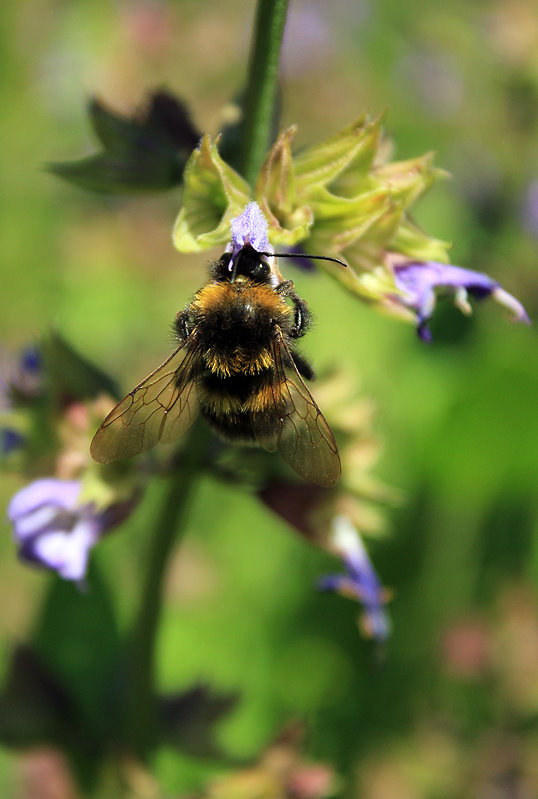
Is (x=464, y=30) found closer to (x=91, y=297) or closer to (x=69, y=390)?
(x=91, y=297)

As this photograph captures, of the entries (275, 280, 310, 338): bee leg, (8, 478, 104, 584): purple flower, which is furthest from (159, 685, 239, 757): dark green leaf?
(275, 280, 310, 338): bee leg

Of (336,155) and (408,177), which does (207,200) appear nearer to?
(336,155)

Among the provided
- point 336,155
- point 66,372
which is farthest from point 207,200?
point 66,372

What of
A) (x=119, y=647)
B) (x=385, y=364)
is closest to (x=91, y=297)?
(x=385, y=364)

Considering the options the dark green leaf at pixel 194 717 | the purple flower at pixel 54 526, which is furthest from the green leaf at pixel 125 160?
the dark green leaf at pixel 194 717

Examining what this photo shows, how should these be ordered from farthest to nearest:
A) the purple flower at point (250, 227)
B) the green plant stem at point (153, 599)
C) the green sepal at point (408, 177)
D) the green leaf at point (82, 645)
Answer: the green leaf at point (82, 645) < the green plant stem at point (153, 599) < the green sepal at point (408, 177) < the purple flower at point (250, 227)

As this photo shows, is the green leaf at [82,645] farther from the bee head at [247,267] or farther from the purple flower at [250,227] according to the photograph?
the purple flower at [250,227]

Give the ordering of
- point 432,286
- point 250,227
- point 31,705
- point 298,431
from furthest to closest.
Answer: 1. point 31,705
2. point 432,286
3. point 298,431
4. point 250,227
